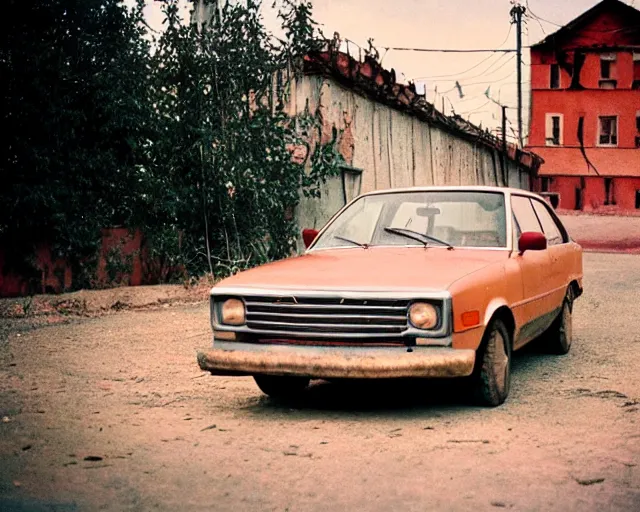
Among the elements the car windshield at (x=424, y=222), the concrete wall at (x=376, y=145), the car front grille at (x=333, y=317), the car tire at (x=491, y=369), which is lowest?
the car tire at (x=491, y=369)

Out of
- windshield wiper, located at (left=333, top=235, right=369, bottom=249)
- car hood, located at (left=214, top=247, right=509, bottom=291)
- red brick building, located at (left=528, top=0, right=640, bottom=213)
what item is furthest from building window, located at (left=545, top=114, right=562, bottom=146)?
car hood, located at (left=214, top=247, right=509, bottom=291)

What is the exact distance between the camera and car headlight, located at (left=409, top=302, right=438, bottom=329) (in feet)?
17.6

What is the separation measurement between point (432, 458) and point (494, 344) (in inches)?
53.2

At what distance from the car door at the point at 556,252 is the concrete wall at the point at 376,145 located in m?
6.14

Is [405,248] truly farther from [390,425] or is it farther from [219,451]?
[219,451]

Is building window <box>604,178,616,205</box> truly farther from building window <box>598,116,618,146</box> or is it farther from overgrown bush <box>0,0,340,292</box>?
overgrown bush <box>0,0,340,292</box>

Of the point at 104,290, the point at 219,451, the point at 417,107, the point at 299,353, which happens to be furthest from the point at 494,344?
the point at 417,107

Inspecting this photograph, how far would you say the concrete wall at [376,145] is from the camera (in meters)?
14.3

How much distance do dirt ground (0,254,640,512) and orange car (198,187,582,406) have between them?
0.36 metres

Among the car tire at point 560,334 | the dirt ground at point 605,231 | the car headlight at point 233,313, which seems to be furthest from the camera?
the dirt ground at point 605,231

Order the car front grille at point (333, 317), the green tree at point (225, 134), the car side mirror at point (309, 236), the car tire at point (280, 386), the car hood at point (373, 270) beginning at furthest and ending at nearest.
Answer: the green tree at point (225, 134) → the car side mirror at point (309, 236) → the car tire at point (280, 386) → the car hood at point (373, 270) → the car front grille at point (333, 317)

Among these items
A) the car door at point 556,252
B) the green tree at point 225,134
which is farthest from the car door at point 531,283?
the green tree at point 225,134

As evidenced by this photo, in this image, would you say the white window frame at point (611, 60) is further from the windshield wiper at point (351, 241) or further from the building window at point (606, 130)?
the windshield wiper at point (351, 241)

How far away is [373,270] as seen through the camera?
19.2 feet
